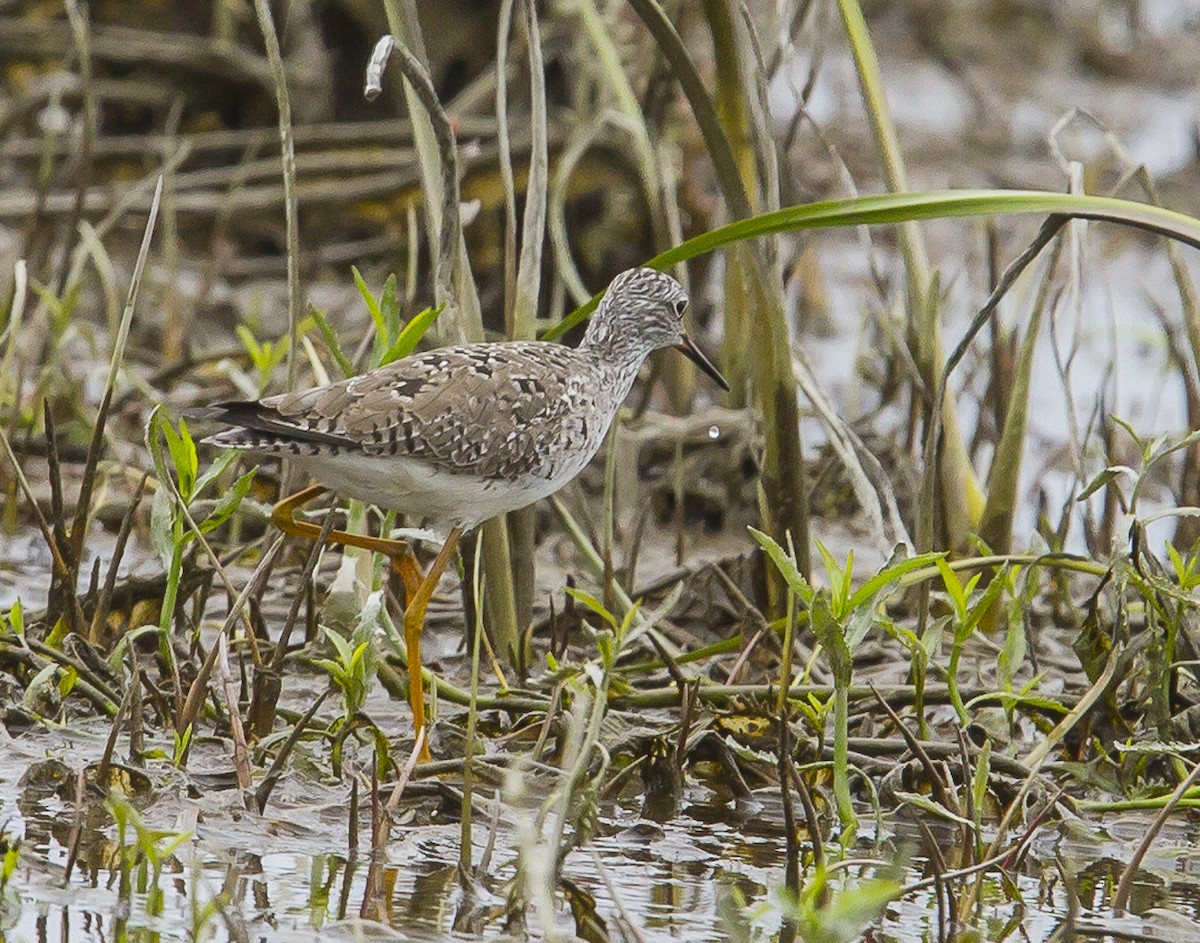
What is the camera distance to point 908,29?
50.8ft

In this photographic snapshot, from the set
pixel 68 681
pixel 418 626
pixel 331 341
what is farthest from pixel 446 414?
pixel 68 681

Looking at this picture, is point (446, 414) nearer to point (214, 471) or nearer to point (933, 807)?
point (214, 471)

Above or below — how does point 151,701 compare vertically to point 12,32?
below

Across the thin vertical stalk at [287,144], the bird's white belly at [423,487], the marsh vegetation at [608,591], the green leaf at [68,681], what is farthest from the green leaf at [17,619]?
the thin vertical stalk at [287,144]

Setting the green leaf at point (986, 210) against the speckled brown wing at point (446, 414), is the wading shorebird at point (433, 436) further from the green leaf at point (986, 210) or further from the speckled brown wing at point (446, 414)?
the green leaf at point (986, 210)

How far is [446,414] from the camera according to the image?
4.93m

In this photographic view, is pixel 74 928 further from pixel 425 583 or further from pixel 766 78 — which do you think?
Answer: pixel 766 78

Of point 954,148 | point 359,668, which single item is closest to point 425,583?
point 359,668

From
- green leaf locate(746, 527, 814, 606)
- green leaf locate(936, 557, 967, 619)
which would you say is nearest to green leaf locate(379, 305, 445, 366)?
green leaf locate(746, 527, 814, 606)

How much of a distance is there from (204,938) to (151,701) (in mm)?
1212

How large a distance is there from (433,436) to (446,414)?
8 centimetres

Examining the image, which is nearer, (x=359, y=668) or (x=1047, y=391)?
(x=359, y=668)

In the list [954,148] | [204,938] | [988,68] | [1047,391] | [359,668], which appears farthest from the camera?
[988,68]

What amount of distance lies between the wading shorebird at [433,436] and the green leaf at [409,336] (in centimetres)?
6
